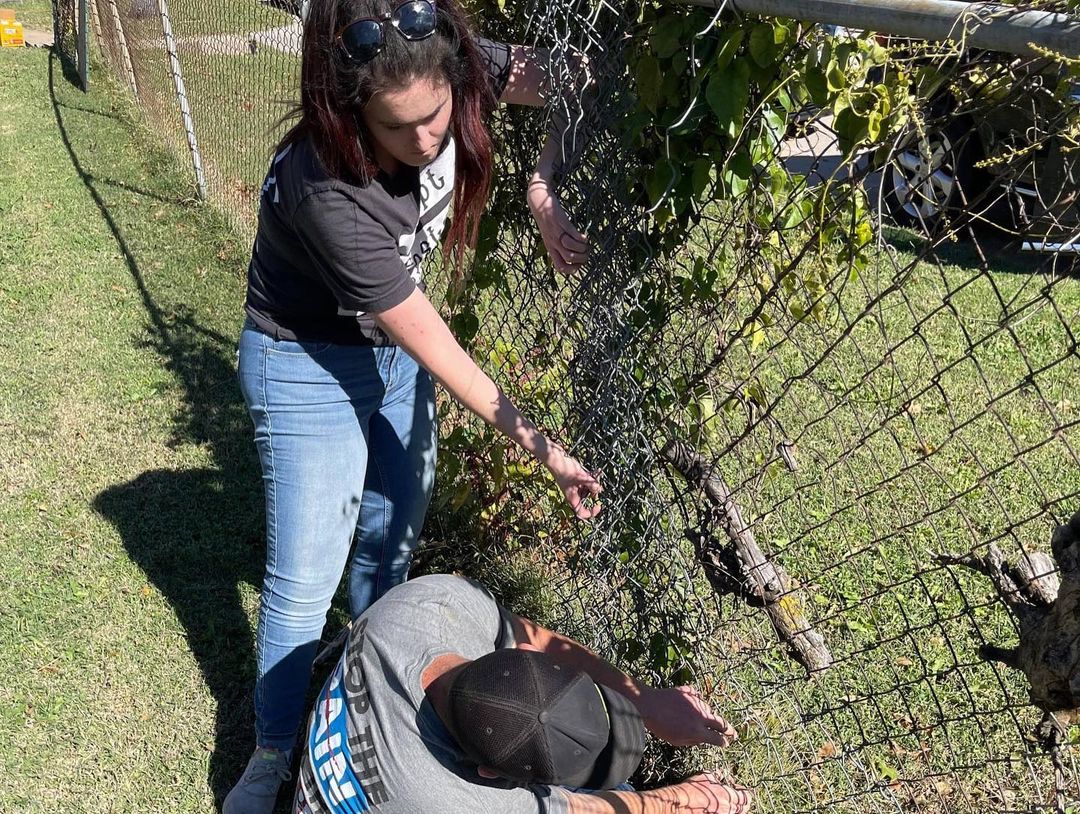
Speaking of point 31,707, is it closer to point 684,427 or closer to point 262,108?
point 684,427

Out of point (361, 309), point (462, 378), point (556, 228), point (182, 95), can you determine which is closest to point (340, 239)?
point (361, 309)

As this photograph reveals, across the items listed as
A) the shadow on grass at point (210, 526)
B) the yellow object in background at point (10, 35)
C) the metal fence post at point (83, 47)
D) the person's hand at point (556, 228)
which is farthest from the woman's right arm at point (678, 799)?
the yellow object in background at point (10, 35)

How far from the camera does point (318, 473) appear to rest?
7.95 feet

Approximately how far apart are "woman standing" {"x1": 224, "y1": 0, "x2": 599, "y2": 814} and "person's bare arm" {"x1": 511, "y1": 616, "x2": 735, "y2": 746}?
0.39m

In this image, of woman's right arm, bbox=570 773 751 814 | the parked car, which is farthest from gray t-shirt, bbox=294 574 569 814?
the parked car

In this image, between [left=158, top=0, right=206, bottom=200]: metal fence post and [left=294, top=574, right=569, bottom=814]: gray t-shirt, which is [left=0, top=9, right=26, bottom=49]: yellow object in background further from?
[left=294, top=574, right=569, bottom=814]: gray t-shirt

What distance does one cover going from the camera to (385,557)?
2875mm

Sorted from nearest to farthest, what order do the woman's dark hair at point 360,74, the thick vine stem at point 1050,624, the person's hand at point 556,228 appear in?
1. the thick vine stem at point 1050,624
2. the woman's dark hair at point 360,74
3. the person's hand at point 556,228

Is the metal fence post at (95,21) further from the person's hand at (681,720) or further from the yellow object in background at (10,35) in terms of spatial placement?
the person's hand at (681,720)

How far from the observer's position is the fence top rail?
1.26m

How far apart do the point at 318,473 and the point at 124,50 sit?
881cm

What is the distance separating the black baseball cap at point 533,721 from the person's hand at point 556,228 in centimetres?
91

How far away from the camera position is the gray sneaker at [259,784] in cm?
262

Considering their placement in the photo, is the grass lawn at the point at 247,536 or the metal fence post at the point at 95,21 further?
the metal fence post at the point at 95,21
